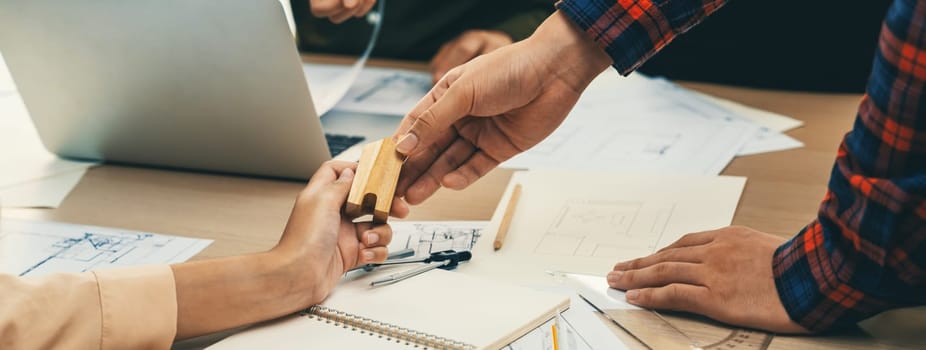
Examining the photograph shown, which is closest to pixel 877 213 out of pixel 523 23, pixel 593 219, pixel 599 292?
pixel 599 292

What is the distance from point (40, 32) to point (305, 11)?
0.86 m

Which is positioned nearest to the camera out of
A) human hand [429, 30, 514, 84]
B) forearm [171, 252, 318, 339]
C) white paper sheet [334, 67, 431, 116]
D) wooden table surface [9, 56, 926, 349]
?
forearm [171, 252, 318, 339]

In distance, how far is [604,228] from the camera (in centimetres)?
110

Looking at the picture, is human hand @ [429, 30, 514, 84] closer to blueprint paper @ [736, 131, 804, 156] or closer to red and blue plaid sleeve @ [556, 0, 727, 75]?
blueprint paper @ [736, 131, 804, 156]

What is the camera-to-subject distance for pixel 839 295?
0.82 m

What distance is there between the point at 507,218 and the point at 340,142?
0.41 metres

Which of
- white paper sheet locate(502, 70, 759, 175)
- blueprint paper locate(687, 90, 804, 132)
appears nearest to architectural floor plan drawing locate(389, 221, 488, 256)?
white paper sheet locate(502, 70, 759, 175)

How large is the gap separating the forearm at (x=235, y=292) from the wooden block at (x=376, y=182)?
115 millimetres

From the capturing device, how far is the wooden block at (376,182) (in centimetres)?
97

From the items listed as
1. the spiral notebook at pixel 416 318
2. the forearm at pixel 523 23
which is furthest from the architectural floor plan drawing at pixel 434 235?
the forearm at pixel 523 23

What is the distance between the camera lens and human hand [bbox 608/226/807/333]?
2.79ft

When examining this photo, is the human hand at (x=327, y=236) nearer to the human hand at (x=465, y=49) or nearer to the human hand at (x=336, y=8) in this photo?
the human hand at (x=336, y=8)

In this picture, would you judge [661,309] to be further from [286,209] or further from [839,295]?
[286,209]

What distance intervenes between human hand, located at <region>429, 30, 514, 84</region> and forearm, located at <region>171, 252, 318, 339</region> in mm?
872
